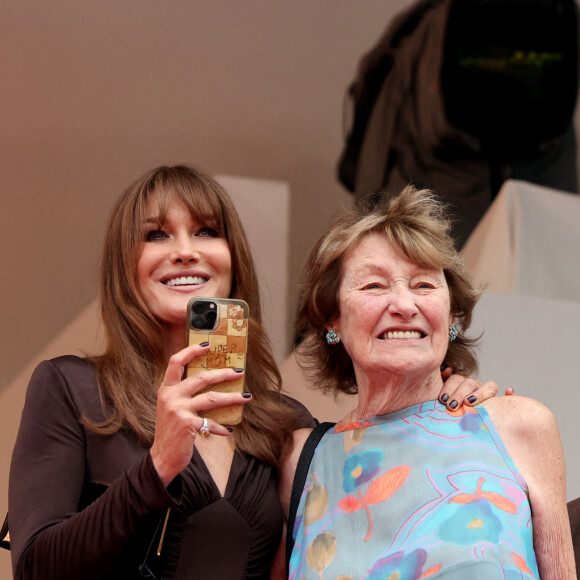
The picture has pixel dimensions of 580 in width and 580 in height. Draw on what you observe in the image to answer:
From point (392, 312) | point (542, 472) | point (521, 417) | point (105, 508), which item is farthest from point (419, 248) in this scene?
point (105, 508)

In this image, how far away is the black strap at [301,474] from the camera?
182 centimetres

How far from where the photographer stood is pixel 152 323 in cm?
192

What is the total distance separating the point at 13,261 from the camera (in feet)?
10.1

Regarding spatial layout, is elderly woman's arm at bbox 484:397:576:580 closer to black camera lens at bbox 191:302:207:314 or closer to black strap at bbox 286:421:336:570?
black strap at bbox 286:421:336:570

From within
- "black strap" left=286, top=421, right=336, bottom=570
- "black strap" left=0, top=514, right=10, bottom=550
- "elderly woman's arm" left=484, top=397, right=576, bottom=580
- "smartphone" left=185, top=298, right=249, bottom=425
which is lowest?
"black strap" left=0, top=514, right=10, bottom=550

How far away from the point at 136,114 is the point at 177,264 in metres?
1.49

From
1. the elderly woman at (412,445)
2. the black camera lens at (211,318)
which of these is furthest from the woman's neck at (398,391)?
the black camera lens at (211,318)

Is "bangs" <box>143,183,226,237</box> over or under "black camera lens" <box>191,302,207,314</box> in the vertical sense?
over

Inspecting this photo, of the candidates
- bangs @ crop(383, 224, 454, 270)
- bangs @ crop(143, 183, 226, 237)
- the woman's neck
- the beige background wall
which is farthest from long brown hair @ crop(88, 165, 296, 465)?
the beige background wall

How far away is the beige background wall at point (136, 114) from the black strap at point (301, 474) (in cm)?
101

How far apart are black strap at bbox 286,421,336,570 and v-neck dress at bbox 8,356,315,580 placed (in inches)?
1.2

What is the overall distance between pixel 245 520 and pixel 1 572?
138cm

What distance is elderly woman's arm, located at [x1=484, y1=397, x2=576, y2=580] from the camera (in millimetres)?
1611

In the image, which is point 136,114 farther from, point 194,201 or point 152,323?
point 152,323
